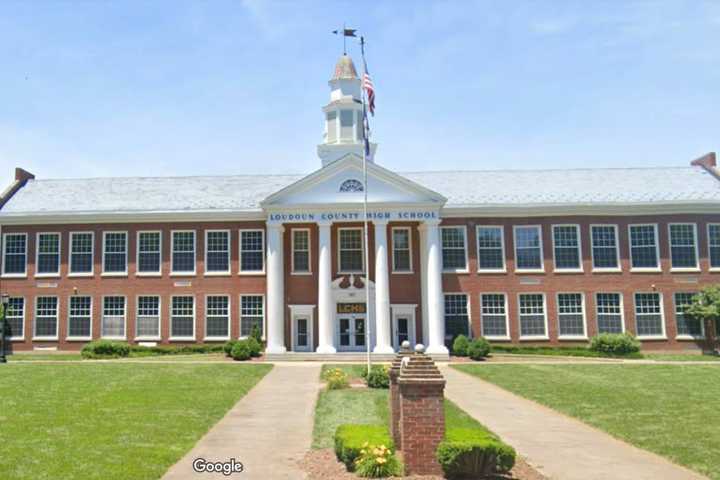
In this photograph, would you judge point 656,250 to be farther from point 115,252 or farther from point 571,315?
point 115,252

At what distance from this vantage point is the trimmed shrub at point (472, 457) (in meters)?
9.80

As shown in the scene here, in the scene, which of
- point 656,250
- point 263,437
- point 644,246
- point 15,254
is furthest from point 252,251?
point 263,437

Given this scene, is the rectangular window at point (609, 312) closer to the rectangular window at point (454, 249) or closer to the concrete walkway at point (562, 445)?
the rectangular window at point (454, 249)

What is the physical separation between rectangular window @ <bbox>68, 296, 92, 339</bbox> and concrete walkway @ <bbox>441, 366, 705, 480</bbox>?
1034 inches

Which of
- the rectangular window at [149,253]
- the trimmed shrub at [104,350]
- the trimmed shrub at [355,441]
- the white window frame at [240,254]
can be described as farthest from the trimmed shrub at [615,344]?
the trimmed shrub at [355,441]

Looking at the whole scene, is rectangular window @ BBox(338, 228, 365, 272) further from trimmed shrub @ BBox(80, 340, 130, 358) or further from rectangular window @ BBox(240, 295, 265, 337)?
trimmed shrub @ BBox(80, 340, 130, 358)

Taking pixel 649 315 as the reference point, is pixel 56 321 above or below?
above

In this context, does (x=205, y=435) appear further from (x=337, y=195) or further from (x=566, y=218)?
(x=566, y=218)

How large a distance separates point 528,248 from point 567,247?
2295mm

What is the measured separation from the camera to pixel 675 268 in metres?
38.1

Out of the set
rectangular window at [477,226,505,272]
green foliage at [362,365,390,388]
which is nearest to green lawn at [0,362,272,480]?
green foliage at [362,365,390,388]

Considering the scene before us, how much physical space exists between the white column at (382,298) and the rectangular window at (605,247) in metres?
12.7

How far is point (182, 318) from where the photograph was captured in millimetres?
38281

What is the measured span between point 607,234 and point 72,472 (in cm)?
3450
